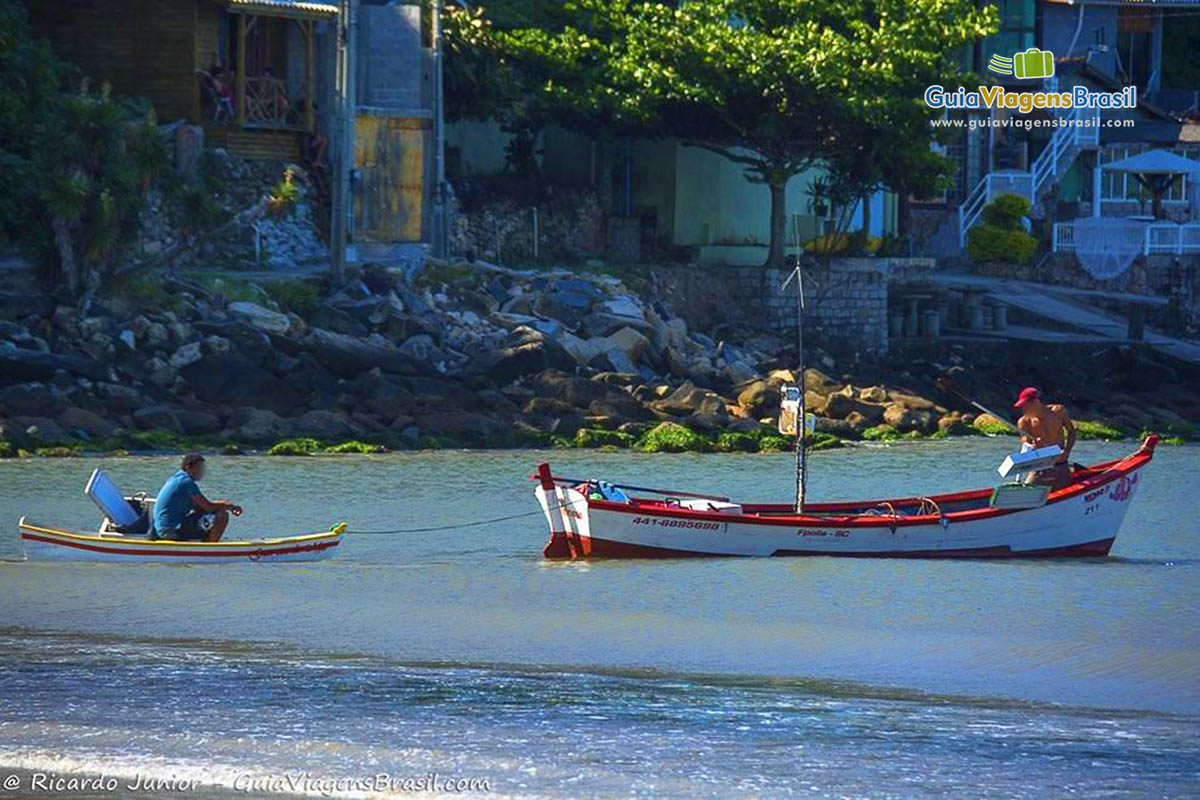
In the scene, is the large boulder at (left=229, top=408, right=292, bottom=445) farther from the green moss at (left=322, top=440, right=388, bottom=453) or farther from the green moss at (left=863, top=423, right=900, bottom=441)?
the green moss at (left=863, top=423, right=900, bottom=441)

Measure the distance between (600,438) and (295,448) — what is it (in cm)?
547

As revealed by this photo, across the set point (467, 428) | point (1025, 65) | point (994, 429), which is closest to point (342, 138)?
point (467, 428)

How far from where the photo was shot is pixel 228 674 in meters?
15.4

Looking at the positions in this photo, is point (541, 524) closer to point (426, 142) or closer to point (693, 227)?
point (426, 142)

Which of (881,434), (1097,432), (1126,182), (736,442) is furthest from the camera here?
(1126,182)

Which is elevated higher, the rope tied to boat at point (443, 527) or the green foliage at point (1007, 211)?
the green foliage at point (1007, 211)

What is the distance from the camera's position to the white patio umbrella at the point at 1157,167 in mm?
49344

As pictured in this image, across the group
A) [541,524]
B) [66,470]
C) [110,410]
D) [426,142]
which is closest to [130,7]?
[426,142]

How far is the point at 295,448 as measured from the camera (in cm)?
3016

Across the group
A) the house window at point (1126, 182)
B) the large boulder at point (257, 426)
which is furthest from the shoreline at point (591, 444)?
the house window at point (1126, 182)

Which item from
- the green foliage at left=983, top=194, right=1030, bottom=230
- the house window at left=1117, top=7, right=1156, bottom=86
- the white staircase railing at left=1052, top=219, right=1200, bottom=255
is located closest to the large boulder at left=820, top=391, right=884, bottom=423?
the green foliage at left=983, top=194, right=1030, bottom=230

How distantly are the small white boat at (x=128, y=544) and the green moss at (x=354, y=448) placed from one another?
398 inches

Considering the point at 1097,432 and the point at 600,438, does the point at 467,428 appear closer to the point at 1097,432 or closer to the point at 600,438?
the point at 600,438

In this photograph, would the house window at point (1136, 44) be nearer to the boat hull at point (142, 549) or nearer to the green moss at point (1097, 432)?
the green moss at point (1097, 432)
